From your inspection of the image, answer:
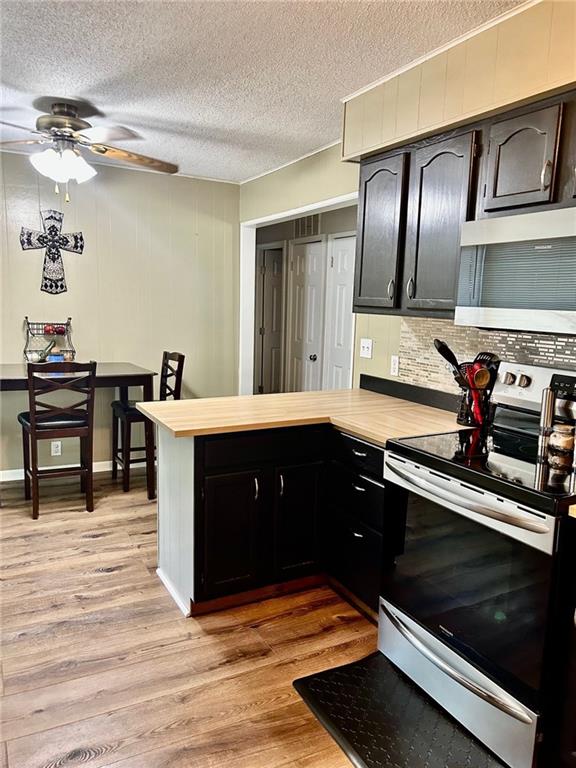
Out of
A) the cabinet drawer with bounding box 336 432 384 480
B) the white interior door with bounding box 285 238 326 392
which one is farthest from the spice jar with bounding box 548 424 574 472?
the white interior door with bounding box 285 238 326 392

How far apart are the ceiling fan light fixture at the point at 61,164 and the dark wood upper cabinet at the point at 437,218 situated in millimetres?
1819

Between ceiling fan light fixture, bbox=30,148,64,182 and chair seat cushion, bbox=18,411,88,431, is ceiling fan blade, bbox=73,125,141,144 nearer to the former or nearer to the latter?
ceiling fan light fixture, bbox=30,148,64,182

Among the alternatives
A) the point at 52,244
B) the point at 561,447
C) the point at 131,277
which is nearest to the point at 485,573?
the point at 561,447

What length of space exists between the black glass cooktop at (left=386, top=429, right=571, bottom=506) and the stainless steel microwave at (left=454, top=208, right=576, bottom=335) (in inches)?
18.0

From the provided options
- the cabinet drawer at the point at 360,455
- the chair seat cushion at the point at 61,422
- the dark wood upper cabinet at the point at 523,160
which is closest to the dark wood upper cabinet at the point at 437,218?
the dark wood upper cabinet at the point at 523,160

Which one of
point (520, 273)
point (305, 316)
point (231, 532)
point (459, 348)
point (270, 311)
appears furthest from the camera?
point (270, 311)

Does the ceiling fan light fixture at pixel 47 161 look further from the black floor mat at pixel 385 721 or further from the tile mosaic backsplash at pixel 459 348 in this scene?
the black floor mat at pixel 385 721

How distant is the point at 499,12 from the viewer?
206 cm

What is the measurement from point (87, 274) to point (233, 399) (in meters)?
2.22

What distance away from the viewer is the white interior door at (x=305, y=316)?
17.2ft

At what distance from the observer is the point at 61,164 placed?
3045 millimetres

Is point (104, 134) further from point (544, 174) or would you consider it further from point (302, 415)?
point (544, 174)

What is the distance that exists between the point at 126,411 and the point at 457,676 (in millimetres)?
2968

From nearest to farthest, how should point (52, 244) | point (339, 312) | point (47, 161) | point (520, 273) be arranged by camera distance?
point (520, 273) → point (47, 161) → point (52, 244) → point (339, 312)
